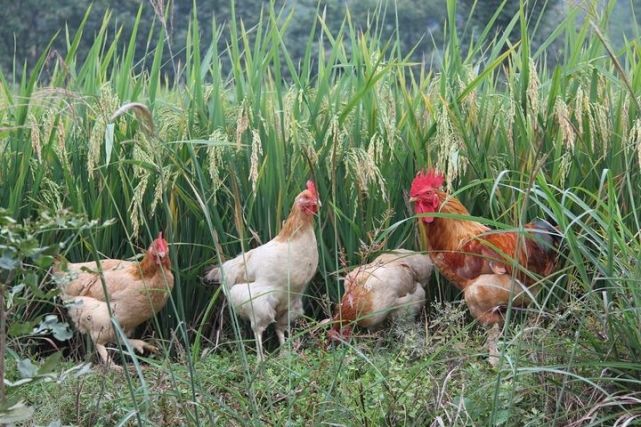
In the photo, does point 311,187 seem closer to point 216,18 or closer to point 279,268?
point 279,268

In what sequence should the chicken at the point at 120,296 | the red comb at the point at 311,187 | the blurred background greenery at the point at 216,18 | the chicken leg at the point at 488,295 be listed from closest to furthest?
the chicken leg at the point at 488,295 < the red comb at the point at 311,187 < the chicken at the point at 120,296 < the blurred background greenery at the point at 216,18

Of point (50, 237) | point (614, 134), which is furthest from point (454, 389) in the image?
point (50, 237)

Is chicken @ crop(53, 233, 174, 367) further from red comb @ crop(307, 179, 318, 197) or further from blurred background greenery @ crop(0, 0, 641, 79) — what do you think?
blurred background greenery @ crop(0, 0, 641, 79)

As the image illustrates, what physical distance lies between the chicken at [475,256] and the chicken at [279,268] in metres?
0.45

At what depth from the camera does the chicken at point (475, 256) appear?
411cm

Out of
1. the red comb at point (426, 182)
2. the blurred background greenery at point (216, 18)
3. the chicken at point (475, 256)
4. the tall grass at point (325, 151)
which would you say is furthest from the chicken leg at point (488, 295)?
the blurred background greenery at point (216, 18)

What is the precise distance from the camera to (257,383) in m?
3.59

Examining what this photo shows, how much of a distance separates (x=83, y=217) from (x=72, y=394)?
1192 millimetres

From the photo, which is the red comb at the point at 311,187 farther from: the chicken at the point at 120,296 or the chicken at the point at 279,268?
the chicken at the point at 120,296

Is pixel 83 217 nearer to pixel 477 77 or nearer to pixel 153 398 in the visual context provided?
pixel 153 398

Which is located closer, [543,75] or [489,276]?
[489,276]

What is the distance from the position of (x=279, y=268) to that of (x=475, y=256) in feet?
2.63

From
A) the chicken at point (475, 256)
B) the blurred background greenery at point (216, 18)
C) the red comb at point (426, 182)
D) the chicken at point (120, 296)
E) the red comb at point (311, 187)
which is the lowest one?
the blurred background greenery at point (216, 18)

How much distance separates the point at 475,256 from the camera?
4.20 metres
